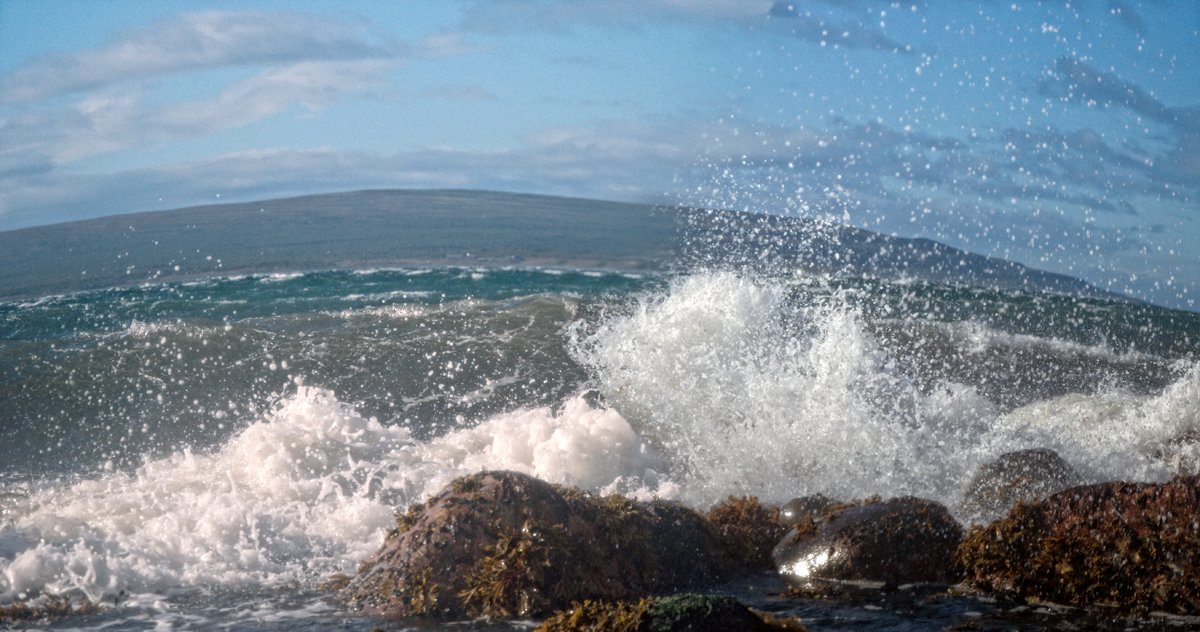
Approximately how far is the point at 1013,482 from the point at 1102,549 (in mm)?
1720

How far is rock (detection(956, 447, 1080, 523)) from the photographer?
21.8 feet

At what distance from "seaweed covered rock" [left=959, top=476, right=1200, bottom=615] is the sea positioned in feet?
0.85

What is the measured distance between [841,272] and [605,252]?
10.2 feet

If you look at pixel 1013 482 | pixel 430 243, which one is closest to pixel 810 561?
pixel 1013 482

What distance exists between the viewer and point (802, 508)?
21.3ft

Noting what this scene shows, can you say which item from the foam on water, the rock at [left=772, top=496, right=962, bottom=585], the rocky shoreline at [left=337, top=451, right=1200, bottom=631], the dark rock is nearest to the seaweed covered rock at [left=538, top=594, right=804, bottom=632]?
the rocky shoreline at [left=337, top=451, right=1200, bottom=631]

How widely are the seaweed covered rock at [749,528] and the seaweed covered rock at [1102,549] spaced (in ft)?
3.68

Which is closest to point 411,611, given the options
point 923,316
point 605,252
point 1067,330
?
point 605,252

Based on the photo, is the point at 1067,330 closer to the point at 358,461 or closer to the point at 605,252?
the point at 605,252

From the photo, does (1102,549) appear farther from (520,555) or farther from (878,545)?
(520,555)

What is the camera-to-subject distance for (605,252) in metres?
11.9

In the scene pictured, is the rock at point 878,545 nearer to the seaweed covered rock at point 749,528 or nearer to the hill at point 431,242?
the seaweed covered rock at point 749,528

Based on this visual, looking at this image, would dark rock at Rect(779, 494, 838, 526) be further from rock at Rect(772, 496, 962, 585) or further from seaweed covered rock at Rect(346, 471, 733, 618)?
seaweed covered rock at Rect(346, 471, 733, 618)

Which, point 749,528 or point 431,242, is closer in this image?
point 749,528
